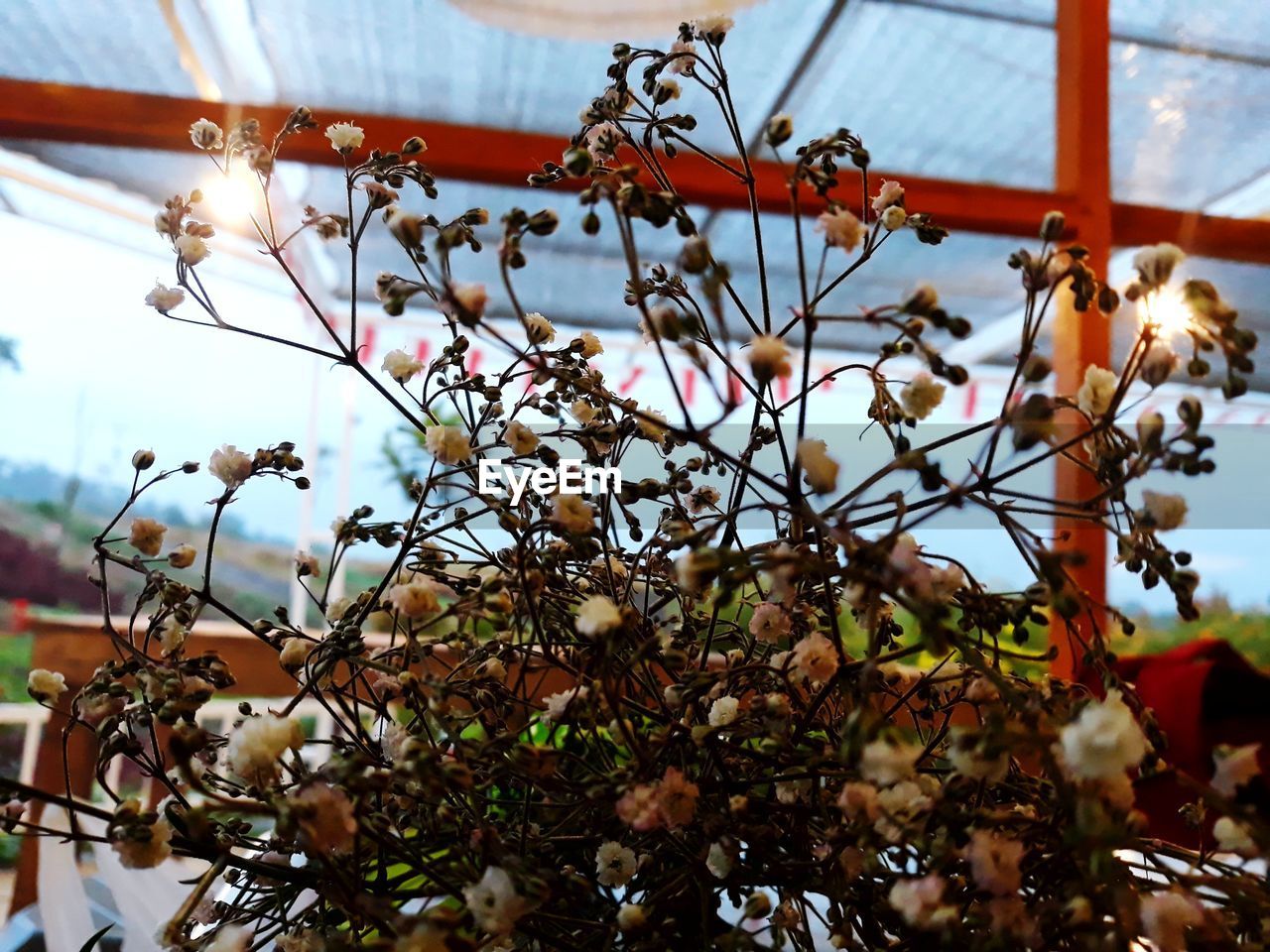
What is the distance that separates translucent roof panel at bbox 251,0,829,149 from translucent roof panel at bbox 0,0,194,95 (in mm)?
188

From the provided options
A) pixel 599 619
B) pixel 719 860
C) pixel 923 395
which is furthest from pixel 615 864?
pixel 923 395

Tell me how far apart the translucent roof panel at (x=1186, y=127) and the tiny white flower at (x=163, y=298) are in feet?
6.38

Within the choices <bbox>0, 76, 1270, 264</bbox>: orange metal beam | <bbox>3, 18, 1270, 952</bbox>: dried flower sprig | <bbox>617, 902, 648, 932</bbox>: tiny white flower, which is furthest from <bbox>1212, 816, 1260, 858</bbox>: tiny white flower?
<bbox>0, 76, 1270, 264</bbox>: orange metal beam

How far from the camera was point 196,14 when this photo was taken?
1.57 m

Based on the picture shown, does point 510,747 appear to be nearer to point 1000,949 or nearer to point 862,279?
point 1000,949

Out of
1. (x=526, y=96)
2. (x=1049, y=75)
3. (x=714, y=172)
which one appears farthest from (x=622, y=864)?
(x=1049, y=75)

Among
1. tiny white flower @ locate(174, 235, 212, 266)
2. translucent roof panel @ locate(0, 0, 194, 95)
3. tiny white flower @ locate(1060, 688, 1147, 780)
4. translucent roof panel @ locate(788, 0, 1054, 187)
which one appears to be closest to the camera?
tiny white flower @ locate(1060, 688, 1147, 780)

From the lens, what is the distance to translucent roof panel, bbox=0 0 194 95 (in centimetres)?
151

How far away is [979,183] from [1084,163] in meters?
0.20

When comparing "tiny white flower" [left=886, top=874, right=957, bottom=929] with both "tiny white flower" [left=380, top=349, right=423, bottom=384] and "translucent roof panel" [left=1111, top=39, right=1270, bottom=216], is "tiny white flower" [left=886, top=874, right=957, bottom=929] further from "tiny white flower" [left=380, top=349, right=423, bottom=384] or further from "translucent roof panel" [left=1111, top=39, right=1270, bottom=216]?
"translucent roof panel" [left=1111, top=39, right=1270, bottom=216]

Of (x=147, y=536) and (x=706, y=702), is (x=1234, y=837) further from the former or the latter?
(x=147, y=536)

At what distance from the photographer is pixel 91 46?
1.57 m

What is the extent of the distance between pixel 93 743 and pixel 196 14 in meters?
1.29

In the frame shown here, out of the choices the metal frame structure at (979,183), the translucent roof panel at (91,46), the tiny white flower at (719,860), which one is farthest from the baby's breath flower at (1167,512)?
the translucent roof panel at (91,46)
